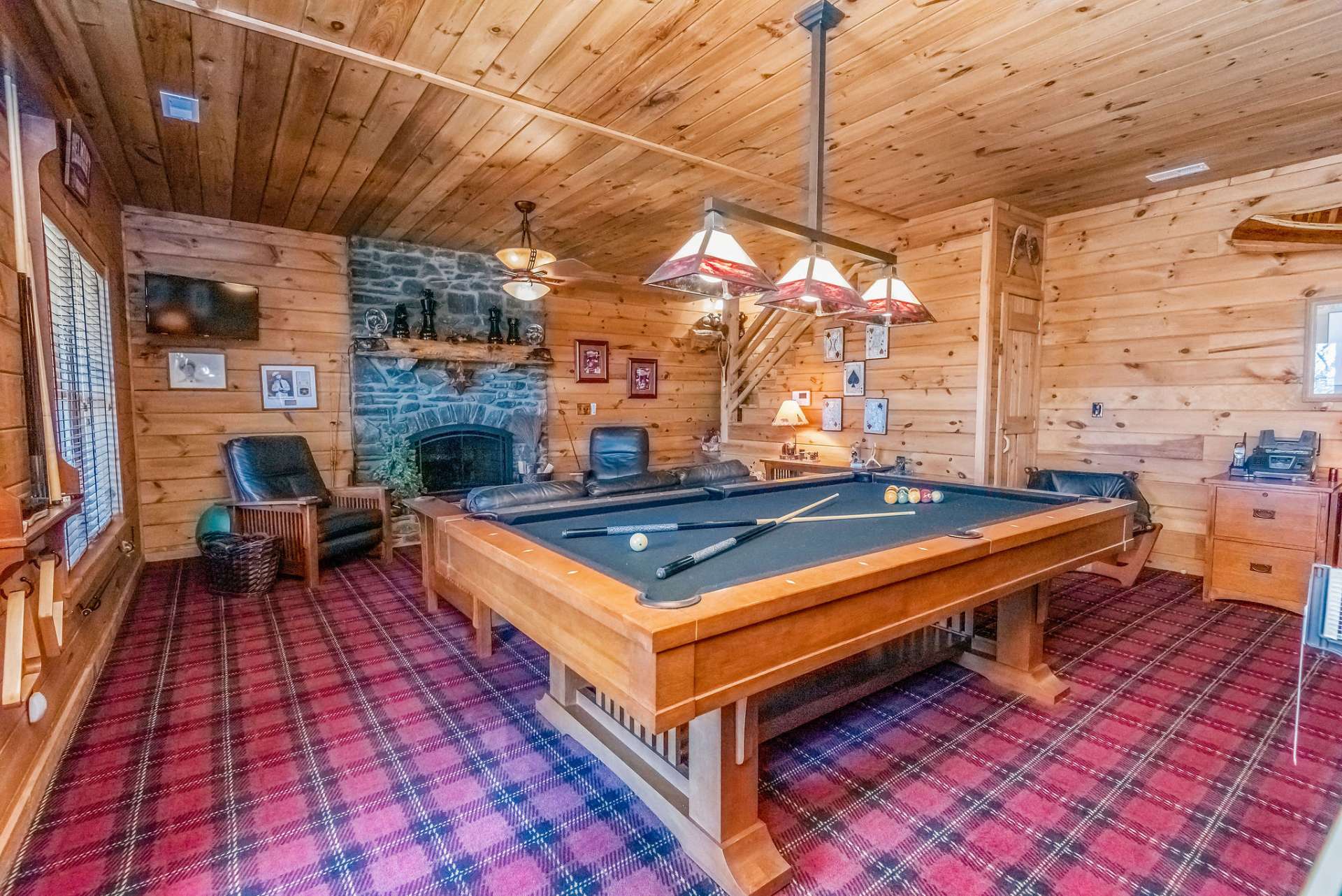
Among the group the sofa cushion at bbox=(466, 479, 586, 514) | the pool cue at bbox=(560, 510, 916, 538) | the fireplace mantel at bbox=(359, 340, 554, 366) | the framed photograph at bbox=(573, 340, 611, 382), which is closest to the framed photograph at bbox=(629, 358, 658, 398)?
the framed photograph at bbox=(573, 340, 611, 382)

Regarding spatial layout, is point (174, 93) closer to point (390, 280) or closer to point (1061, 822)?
point (390, 280)

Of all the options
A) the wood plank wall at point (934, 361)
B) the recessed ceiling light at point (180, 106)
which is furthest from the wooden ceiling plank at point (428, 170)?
the wood plank wall at point (934, 361)

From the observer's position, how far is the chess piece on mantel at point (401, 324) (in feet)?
17.5

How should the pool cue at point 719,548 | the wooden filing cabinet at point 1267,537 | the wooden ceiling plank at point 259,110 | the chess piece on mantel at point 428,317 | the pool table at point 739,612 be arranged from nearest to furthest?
the pool table at point 739,612 → the pool cue at point 719,548 → the wooden ceiling plank at point 259,110 → the wooden filing cabinet at point 1267,537 → the chess piece on mantel at point 428,317

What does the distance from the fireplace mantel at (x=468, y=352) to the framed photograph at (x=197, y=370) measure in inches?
39.6

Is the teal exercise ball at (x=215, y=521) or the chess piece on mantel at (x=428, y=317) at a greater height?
the chess piece on mantel at (x=428, y=317)

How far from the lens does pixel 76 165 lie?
9.21ft

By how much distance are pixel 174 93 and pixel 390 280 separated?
2684 mm

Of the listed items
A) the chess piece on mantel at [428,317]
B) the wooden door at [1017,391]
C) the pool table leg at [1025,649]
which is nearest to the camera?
the pool table leg at [1025,649]

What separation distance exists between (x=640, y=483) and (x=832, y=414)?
7.82 feet

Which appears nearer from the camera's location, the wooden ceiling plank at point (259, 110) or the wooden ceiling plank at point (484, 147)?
the wooden ceiling plank at point (259, 110)

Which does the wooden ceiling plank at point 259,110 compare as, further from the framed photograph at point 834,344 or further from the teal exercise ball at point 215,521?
the framed photograph at point 834,344

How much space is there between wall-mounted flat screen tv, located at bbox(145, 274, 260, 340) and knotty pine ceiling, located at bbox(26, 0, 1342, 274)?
0.58m

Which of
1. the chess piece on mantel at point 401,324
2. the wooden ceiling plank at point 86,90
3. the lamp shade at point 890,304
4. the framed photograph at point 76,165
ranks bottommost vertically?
the lamp shade at point 890,304
